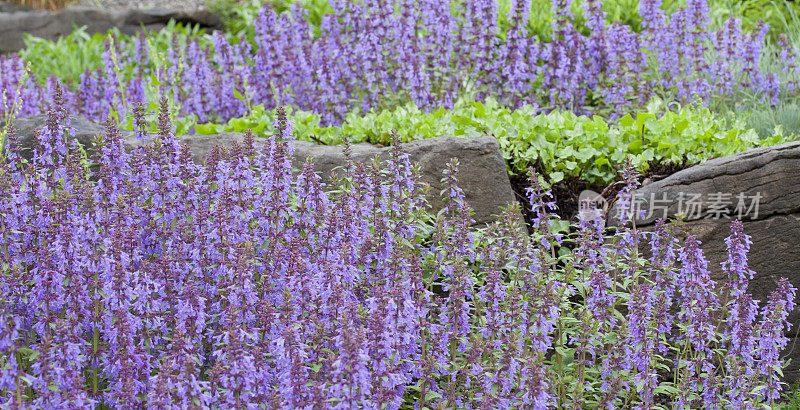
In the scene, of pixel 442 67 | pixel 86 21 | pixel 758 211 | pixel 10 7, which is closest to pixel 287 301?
pixel 758 211

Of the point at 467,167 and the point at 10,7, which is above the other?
the point at 10,7

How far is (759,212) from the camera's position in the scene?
5.09 metres

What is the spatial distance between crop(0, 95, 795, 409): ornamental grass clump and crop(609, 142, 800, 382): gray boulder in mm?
852

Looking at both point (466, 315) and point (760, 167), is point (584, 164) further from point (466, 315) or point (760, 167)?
point (466, 315)

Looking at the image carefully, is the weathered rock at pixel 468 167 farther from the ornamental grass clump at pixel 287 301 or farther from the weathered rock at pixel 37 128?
the weathered rock at pixel 37 128

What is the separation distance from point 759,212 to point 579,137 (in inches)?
54.2

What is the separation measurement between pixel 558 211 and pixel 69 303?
11.9 feet

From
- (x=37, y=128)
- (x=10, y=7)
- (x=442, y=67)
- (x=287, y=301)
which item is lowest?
(x=287, y=301)

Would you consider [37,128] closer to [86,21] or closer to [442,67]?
[442,67]

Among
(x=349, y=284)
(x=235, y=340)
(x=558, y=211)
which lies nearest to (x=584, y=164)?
(x=558, y=211)

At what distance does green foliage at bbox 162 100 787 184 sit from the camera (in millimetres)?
5859

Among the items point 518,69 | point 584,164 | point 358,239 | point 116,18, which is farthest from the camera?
point 116,18

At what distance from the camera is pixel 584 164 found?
19.5 feet

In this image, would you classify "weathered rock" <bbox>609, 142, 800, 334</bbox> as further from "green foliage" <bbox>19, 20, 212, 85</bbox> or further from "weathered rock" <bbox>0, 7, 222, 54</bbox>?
"weathered rock" <bbox>0, 7, 222, 54</bbox>
